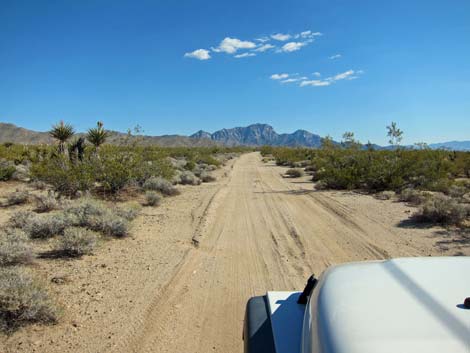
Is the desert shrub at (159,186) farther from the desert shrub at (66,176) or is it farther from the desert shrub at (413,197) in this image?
the desert shrub at (413,197)

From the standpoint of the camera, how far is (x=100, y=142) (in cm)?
1997

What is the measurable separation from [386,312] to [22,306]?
14.1 ft

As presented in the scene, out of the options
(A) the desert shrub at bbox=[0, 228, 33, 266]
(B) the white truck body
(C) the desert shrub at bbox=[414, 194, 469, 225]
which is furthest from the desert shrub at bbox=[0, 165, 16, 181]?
(B) the white truck body

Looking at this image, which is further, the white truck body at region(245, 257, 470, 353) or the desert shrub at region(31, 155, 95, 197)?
the desert shrub at region(31, 155, 95, 197)

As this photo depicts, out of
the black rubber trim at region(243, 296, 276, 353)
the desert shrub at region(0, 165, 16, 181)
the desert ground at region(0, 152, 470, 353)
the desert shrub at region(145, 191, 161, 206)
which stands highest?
the desert shrub at region(0, 165, 16, 181)

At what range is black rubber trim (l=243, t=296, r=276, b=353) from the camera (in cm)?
200

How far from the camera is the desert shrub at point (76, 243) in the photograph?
6582 millimetres

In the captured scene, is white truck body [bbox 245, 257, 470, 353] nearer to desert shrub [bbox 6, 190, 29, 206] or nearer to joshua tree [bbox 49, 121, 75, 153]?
desert shrub [bbox 6, 190, 29, 206]

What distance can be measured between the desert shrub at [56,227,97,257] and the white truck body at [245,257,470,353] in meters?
5.39

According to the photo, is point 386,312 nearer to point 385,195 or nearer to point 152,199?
point 152,199

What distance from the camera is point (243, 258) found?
664 centimetres

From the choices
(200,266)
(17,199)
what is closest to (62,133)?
(17,199)

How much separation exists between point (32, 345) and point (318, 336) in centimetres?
368

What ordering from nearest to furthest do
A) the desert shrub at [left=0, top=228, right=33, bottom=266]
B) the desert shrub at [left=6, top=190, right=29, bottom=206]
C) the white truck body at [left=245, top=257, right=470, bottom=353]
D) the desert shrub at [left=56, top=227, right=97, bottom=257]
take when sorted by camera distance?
the white truck body at [left=245, top=257, right=470, bottom=353] < the desert shrub at [left=0, top=228, right=33, bottom=266] < the desert shrub at [left=56, top=227, right=97, bottom=257] < the desert shrub at [left=6, top=190, right=29, bottom=206]
